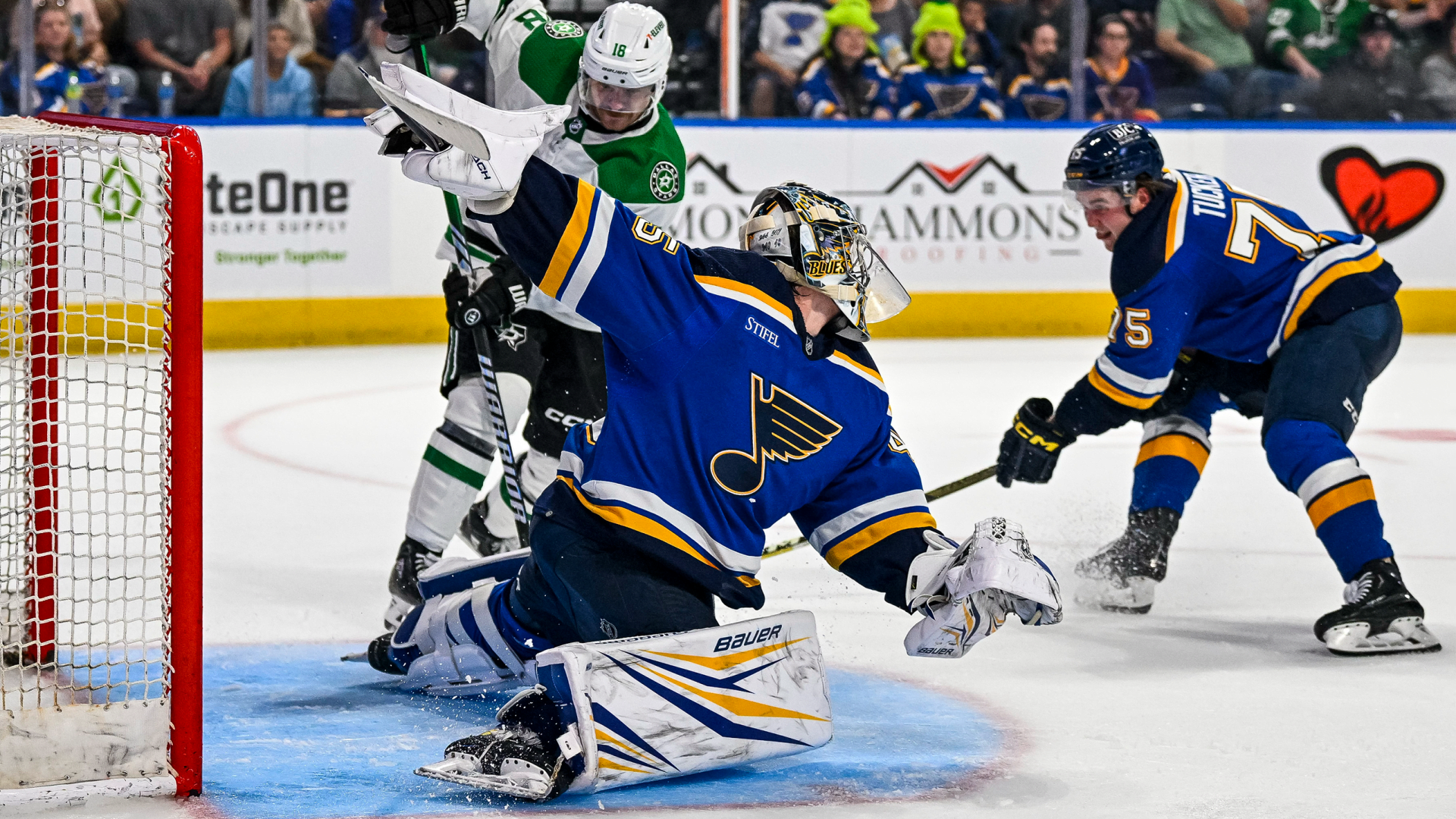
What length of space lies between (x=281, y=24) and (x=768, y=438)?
18.2 ft

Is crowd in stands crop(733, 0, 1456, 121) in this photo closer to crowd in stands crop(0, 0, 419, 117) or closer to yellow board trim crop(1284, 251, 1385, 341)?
crowd in stands crop(0, 0, 419, 117)

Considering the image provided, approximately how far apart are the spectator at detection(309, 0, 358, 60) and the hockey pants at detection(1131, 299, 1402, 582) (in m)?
4.95

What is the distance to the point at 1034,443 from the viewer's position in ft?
11.3

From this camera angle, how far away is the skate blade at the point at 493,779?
2.12 metres

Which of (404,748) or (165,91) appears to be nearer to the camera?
(404,748)

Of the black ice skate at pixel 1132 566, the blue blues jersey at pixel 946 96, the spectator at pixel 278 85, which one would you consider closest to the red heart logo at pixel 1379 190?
the blue blues jersey at pixel 946 96

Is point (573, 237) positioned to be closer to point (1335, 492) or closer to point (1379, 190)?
point (1335, 492)

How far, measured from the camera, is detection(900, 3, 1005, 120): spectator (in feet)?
25.7

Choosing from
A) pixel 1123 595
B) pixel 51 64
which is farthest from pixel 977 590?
pixel 51 64

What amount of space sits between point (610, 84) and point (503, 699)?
44.7 inches

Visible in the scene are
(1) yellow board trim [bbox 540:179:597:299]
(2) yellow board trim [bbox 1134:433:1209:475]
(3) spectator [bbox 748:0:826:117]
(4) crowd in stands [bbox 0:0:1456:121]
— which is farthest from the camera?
(3) spectator [bbox 748:0:826:117]

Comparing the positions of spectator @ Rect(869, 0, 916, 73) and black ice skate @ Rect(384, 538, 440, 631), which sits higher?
spectator @ Rect(869, 0, 916, 73)

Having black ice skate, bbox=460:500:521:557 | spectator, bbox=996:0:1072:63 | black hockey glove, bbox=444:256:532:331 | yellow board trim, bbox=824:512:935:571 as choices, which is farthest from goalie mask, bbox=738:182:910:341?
spectator, bbox=996:0:1072:63

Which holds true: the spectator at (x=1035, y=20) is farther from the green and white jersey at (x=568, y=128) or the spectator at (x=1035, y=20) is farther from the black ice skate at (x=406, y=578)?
the black ice skate at (x=406, y=578)
